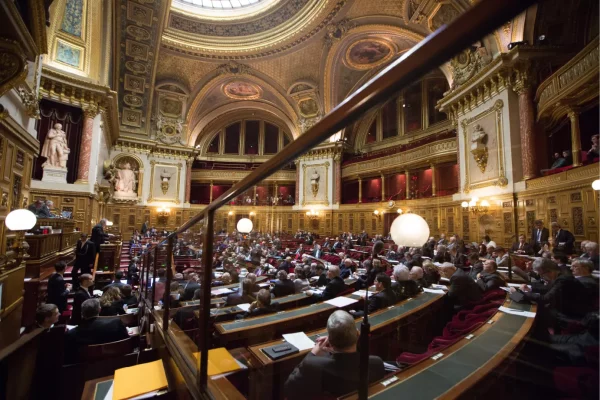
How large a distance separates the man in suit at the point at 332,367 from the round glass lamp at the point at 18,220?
4.45m

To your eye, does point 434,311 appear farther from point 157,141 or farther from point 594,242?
point 157,141

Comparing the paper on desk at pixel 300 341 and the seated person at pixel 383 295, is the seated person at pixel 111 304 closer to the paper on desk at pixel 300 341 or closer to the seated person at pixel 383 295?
the paper on desk at pixel 300 341

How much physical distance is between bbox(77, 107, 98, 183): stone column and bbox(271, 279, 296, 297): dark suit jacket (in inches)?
383

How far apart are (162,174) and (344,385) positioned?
19120mm

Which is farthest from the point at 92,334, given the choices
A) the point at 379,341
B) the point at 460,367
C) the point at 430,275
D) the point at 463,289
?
the point at 430,275

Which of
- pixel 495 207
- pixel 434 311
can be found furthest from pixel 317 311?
pixel 495 207

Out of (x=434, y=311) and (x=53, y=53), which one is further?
(x=53, y=53)

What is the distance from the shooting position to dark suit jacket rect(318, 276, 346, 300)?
12.2ft

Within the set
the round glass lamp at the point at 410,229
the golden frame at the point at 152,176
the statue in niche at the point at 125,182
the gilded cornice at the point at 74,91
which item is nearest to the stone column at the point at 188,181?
the golden frame at the point at 152,176

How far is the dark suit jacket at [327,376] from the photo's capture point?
1.09 metres

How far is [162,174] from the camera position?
18.0 metres

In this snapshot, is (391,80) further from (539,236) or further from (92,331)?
(92,331)

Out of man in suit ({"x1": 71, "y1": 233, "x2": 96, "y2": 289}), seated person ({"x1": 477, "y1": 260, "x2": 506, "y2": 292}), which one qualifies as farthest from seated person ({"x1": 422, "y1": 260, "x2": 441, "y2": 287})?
man in suit ({"x1": 71, "y1": 233, "x2": 96, "y2": 289})

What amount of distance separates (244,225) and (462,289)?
2092mm
